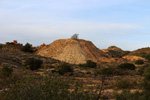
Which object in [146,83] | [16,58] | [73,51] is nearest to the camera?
[146,83]

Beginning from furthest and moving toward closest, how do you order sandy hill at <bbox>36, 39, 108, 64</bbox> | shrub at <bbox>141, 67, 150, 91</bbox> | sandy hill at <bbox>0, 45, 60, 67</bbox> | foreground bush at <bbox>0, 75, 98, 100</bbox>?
1. sandy hill at <bbox>36, 39, 108, 64</bbox>
2. sandy hill at <bbox>0, 45, 60, 67</bbox>
3. shrub at <bbox>141, 67, 150, 91</bbox>
4. foreground bush at <bbox>0, 75, 98, 100</bbox>

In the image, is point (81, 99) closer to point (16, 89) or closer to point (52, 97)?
point (52, 97)

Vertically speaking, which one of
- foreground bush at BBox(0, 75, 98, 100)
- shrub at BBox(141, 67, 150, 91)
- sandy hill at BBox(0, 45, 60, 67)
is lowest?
shrub at BBox(141, 67, 150, 91)

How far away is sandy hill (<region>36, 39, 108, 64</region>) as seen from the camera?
36.5 metres

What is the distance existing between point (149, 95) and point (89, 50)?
33.3 meters

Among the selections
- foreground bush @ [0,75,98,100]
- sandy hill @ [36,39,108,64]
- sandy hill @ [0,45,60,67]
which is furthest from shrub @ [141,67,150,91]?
sandy hill @ [36,39,108,64]

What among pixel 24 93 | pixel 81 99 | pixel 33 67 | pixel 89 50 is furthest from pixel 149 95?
pixel 89 50

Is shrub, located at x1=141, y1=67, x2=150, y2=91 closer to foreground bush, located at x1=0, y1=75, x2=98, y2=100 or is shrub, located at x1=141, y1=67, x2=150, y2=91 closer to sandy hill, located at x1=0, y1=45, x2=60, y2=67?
foreground bush, located at x1=0, y1=75, x2=98, y2=100

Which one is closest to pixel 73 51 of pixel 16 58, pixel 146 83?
pixel 16 58

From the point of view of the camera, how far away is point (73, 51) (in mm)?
38719

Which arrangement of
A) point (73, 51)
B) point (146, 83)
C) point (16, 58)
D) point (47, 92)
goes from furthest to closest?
point (73, 51), point (16, 58), point (146, 83), point (47, 92)

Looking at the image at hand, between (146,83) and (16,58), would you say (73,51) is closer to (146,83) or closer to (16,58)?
(16,58)

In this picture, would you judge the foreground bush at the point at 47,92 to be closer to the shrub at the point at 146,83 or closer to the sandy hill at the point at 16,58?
the shrub at the point at 146,83

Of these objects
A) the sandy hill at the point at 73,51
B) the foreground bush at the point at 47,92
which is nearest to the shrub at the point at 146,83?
the foreground bush at the point at 47,92
